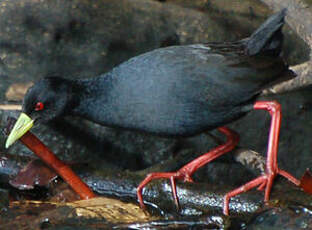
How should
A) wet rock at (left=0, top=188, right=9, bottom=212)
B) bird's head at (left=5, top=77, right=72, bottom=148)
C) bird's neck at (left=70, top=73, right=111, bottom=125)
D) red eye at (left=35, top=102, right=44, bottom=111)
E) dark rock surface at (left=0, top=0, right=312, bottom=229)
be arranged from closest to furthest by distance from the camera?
wet rock at (left=0, top=188, right=9, bottom=212) < bird's head at (left=5, top=77, right=72, bottom=148) < red eye at (left=35, top=102, right=44, bottom=111) < bird's neck at (left=70, top=73, right=111, bottom=125) < dark rock surface at (left=0, top=0, right=312, bottom=229)

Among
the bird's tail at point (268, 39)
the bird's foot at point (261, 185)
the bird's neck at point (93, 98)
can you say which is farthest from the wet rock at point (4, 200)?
the bird's tail at point (268, 39)

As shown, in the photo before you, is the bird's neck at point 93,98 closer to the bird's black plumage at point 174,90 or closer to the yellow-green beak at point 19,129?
the bird's black plumage at point 174,90

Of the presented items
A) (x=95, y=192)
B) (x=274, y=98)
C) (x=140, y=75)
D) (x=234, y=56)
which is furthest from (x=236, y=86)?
(x=274, y=98)

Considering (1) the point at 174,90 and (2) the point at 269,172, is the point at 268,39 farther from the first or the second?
(2) the point at 269,172

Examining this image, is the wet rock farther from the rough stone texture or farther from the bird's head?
the rough stone texture

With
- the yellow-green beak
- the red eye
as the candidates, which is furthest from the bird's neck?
the yellow-green beak

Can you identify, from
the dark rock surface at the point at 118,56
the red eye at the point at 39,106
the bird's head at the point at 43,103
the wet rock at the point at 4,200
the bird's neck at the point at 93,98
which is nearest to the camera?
the wet rock at the point at 4,200

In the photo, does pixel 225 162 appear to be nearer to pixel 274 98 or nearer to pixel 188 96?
pixel 274 98
